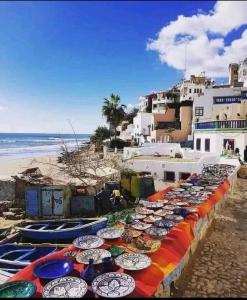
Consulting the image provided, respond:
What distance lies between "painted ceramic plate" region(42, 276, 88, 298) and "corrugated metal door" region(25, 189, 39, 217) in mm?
12096

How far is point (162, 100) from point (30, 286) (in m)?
64.2

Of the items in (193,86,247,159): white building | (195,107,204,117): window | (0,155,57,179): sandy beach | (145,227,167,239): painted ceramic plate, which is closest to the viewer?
(145,227,167,239): painted ceramic plate

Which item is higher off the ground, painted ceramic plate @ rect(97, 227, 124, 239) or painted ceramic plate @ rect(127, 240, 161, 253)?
painted ceramic plate @ rect(97, 227, 124, 239)

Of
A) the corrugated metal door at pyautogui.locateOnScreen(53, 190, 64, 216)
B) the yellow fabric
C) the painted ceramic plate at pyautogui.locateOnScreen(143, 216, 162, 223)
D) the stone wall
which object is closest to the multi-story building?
the yellow fabric

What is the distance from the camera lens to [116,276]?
5.46m

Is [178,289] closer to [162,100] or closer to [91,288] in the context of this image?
[91,288]

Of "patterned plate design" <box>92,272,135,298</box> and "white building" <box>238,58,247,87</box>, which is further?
"white building" <box>238,58,247,87</box>

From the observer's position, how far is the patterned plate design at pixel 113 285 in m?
4.99

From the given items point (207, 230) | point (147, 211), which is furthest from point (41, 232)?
point (207, 230)

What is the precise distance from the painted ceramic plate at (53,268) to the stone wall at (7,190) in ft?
45.6

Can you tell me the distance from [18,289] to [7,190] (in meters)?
15.1

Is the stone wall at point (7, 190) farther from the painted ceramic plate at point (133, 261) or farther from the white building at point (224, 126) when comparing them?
the white building at point (224, 126)

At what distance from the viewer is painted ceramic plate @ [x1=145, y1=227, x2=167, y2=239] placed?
761cm

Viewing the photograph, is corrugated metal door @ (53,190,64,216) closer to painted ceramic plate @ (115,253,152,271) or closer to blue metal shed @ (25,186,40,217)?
blue metal shed @ (25,186,40,217)
